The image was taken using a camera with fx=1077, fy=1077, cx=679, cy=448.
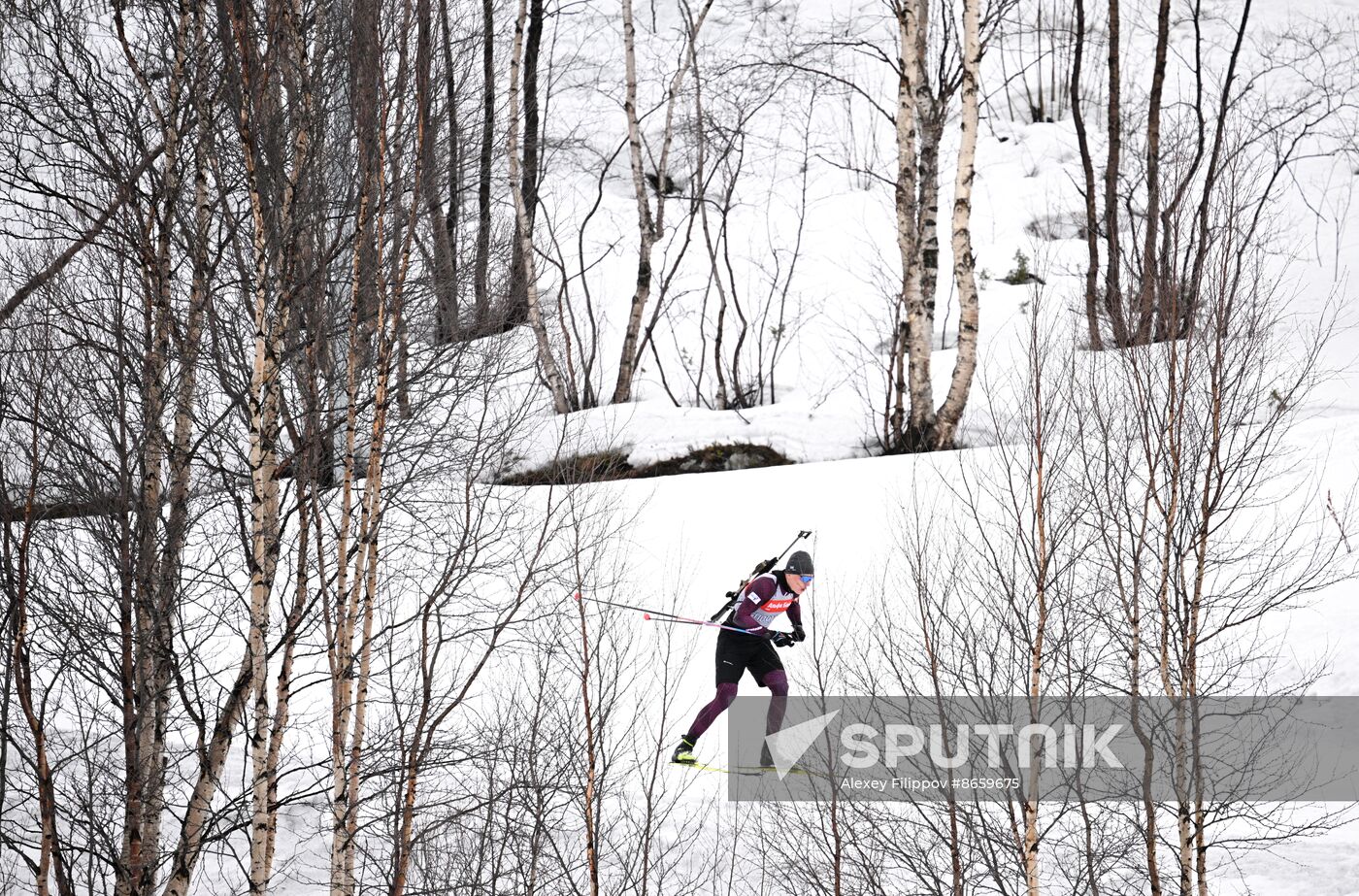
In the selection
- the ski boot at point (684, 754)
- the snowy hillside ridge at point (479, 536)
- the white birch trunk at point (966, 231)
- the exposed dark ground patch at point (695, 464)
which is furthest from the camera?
the exposed dark ground patch at point (695, 464)

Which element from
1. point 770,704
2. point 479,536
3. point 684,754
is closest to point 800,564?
point 770,704

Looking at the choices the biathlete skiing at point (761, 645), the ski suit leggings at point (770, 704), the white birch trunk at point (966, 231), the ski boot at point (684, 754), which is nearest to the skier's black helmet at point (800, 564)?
the biathlete skiing at point (761, 645)

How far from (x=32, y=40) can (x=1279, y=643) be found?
397 inches

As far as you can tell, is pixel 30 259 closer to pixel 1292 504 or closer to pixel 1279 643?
pixel 1279 643

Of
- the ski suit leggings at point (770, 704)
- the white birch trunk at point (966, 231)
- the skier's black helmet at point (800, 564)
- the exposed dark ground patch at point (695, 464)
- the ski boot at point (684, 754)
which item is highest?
the white birch trunk at point (966, 231)

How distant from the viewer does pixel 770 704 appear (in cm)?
847

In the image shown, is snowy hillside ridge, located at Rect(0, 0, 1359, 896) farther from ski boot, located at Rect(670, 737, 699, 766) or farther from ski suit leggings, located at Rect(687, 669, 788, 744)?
ski boot, located at Rect(670, 737, 699, 766)

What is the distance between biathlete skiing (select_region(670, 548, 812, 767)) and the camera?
8359 mm

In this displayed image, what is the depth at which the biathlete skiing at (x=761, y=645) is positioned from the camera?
8.36 metres

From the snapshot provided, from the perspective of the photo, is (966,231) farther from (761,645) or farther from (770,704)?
(770,704)

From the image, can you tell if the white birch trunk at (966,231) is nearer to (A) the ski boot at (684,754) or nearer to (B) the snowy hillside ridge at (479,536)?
(B) the snowy hillside ridge at (479,536)

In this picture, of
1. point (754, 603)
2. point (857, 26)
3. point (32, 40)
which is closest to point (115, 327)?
point (32, 40)

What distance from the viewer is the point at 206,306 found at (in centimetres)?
719

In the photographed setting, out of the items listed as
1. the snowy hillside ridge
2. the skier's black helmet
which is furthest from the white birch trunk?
the skier's black helmet
